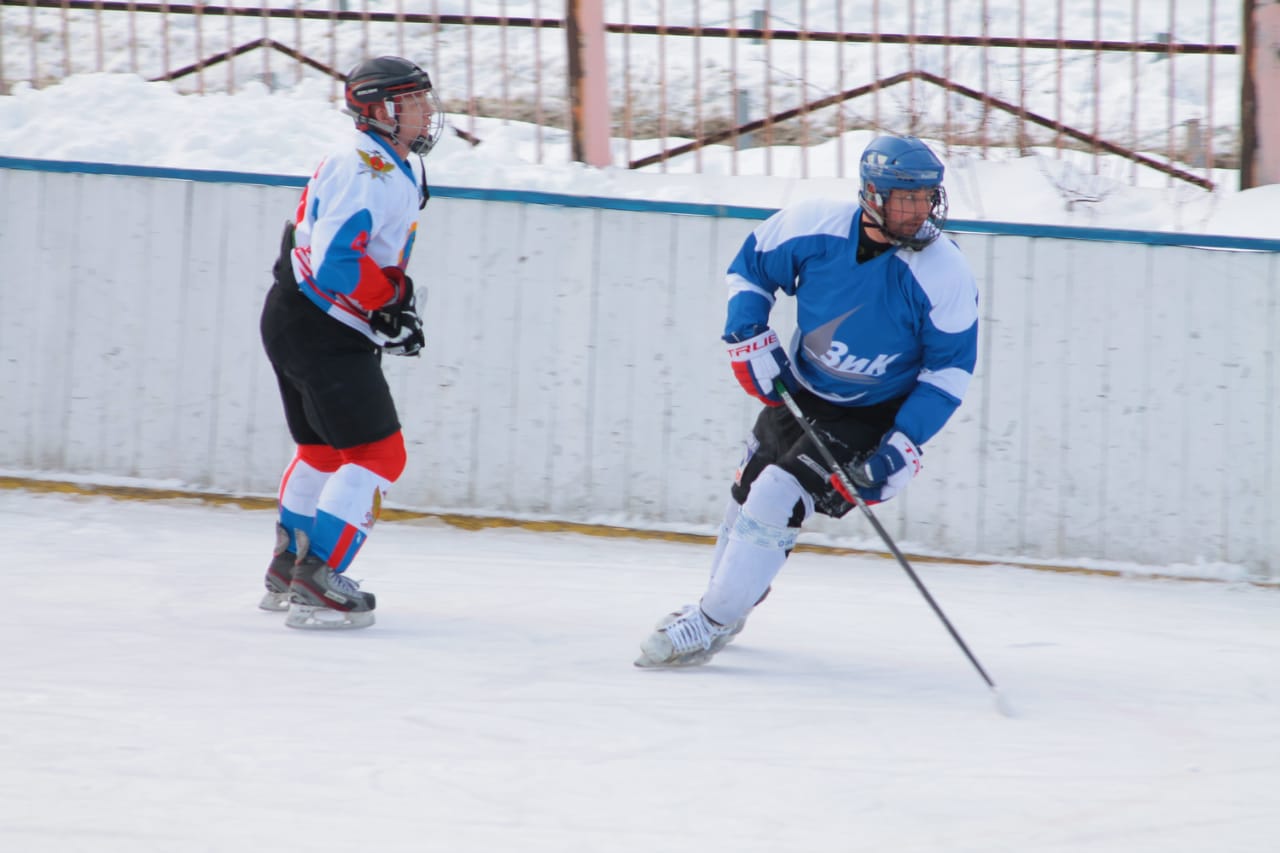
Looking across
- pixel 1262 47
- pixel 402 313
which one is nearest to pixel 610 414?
pixel 402 313

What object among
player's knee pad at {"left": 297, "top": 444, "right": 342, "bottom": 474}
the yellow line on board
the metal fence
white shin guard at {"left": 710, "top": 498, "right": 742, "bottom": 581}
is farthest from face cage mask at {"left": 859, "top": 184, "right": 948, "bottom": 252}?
the metal fence

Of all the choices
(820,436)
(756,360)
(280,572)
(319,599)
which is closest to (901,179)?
(756,360)

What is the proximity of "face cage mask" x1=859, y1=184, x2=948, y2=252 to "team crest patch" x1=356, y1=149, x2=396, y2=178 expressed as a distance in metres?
1.32

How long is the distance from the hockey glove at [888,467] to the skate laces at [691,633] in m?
0.53

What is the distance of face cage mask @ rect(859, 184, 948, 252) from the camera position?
3.37 metres

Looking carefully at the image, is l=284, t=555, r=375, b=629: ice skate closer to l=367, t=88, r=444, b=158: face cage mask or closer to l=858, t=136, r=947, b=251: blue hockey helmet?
l=367, t=88, r=444, b=158: face cage mask

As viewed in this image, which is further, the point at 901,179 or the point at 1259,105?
the point at 1259,105

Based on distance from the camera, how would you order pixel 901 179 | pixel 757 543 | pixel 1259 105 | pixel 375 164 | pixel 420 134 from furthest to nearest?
pixel 1259 105, pixel 420 134, pixel 375 164, pixel 757 543, pixel 901 179

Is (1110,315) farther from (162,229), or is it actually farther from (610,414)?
(162,229)

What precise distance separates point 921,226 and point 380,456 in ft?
5.47

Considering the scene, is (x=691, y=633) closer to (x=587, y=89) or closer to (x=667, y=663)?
(x=667, y=663)

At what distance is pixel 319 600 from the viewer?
3832mm

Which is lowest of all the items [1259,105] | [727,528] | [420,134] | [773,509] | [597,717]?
[597,717]

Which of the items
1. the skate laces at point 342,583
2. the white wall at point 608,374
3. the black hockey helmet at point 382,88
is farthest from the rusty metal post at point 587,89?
the skate laces at point 342,583
